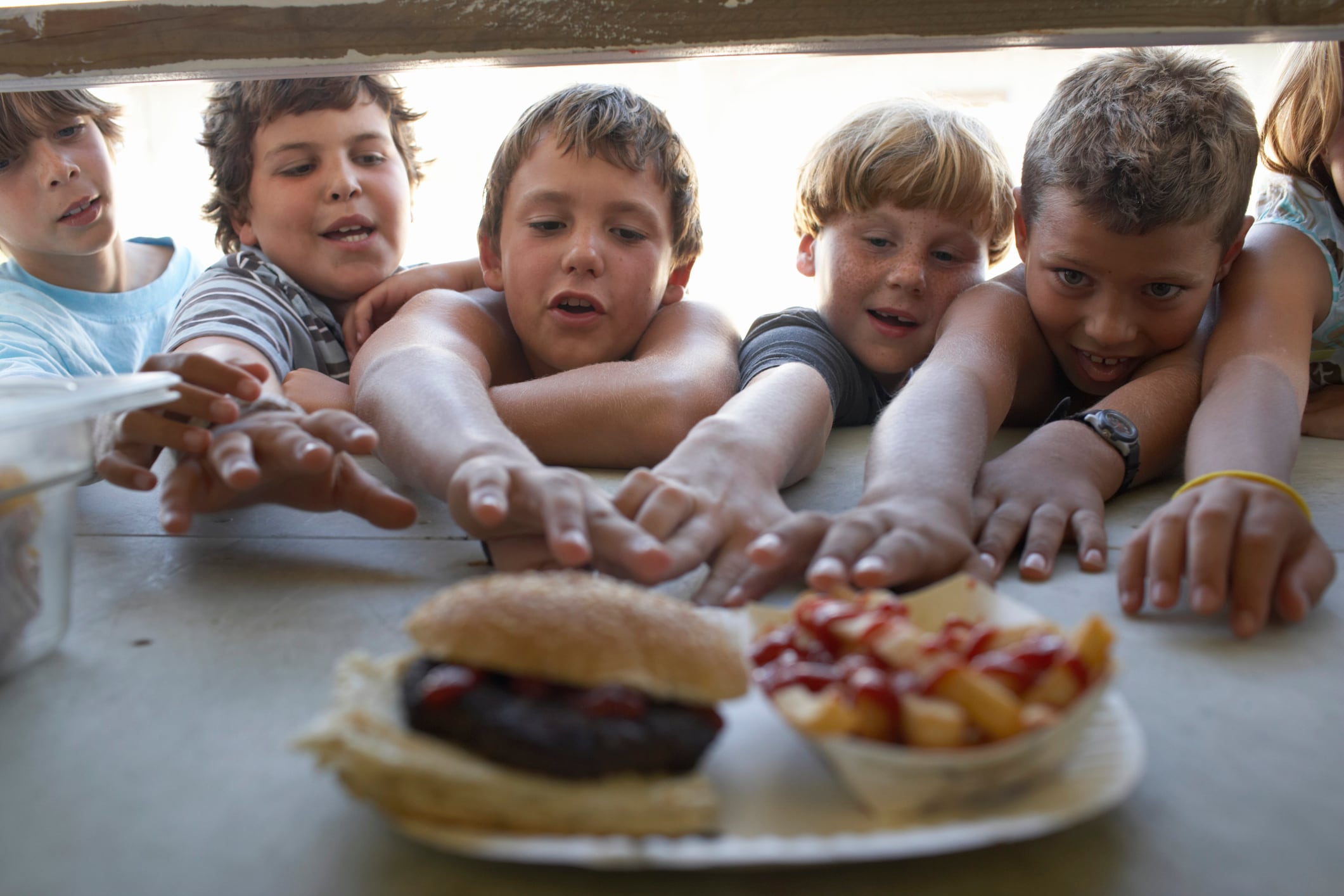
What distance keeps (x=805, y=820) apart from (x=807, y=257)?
Answer: 1866 mm

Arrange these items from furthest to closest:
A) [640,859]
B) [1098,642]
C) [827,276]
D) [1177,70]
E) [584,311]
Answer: [827,276]
[584,311]
[1177,70]
[1098,642]
[640,859]

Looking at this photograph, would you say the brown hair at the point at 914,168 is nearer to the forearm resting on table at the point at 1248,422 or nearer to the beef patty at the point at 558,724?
the forearm resting on table at the point at 1248,422

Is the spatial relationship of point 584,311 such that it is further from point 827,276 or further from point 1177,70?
point 1177,70

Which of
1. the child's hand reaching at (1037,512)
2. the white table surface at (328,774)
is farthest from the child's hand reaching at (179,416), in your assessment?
the child's hand reaching at (1037,512)

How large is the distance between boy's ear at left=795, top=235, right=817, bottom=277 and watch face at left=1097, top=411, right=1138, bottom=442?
2.99ft

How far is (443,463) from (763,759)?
71 cm

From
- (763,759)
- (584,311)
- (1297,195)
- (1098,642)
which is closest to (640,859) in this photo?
(763,759)

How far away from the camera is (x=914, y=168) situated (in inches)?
80.0

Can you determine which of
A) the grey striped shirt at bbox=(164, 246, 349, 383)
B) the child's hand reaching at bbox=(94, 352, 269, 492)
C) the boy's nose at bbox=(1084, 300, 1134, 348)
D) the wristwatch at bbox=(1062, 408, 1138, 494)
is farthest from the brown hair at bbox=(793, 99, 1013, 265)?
the child's hand reaching at bbox=(94, 352, 269, 492)

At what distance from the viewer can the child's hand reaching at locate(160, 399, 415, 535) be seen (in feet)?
4.24

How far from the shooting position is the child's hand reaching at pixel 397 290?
2168 millimetres

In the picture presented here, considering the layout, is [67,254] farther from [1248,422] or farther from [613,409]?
[1248,422]

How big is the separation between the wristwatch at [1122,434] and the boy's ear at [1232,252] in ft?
Result: 1.43

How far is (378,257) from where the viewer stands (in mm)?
2283
